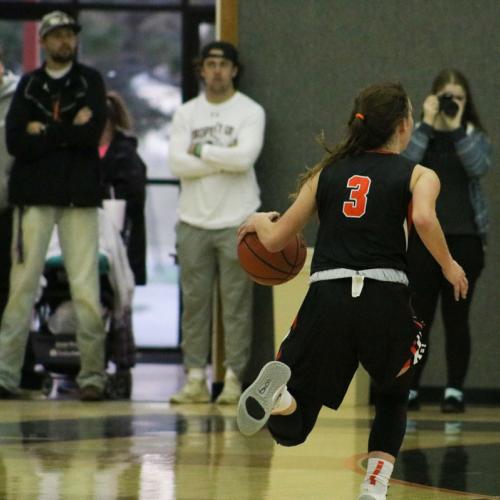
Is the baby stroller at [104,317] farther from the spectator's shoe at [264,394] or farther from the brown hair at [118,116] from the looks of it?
the spectator's shoe at [264,394]

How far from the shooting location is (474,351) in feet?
29.6

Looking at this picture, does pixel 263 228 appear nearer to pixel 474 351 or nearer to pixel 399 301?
pixel 399 301

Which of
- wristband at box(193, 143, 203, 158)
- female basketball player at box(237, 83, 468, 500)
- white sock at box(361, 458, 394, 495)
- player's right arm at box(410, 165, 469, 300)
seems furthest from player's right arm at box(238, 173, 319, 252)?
wristband at box(193, 143, 203, 158)

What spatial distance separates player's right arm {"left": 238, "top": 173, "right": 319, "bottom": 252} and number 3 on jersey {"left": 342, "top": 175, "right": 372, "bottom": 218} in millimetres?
145

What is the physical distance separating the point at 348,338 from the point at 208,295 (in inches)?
165

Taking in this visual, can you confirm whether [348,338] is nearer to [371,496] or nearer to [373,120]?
[371,496]

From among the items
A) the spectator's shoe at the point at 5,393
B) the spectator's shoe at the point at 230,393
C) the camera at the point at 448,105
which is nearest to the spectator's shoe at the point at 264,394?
the camera at the point at 448,105

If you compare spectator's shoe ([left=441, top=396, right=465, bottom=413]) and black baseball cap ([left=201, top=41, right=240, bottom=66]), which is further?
black baseball cap ([left=201, top=41, right=240, bottom=66])

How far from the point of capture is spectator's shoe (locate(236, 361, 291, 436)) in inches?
181

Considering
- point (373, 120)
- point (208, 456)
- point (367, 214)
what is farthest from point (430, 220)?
point (208, 456)

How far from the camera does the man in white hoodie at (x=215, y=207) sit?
28.5 feet

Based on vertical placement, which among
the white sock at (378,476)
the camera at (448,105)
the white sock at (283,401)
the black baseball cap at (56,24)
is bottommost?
the white sock at (378,476)

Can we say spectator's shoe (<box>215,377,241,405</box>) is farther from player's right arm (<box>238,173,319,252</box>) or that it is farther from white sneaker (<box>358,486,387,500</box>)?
white sneaker (<box>358,486,387,500</box>)

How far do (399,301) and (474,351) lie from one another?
4.44m
